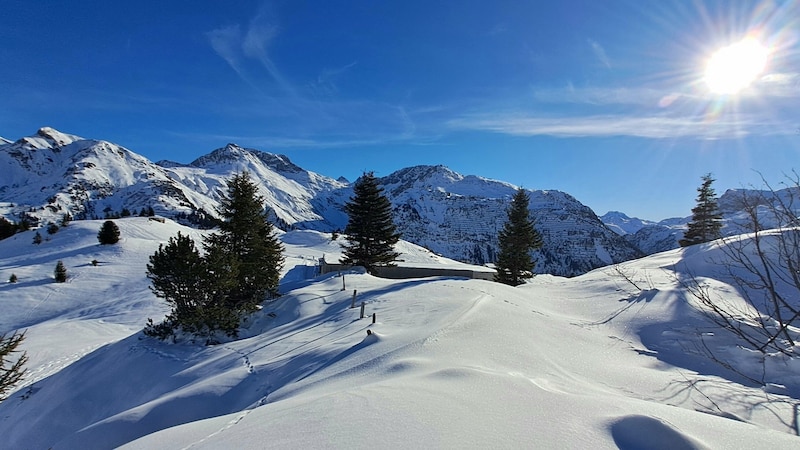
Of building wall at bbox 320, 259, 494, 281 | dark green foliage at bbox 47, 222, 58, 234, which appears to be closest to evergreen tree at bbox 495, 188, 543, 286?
building wall at bbox 320, 259, 494, 281

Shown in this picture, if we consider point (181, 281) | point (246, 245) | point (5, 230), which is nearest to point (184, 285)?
point (181, 281)

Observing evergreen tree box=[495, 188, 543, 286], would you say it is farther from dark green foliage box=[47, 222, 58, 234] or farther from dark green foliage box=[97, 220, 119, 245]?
dark green foliage box=[47, 222, 58, 234]

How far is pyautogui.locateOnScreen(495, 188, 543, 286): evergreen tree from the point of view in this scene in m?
28.6

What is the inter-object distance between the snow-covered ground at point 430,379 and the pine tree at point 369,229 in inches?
233

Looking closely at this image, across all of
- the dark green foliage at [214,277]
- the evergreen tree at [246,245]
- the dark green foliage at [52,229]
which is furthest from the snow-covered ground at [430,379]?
the dark green foliage at [52,229]

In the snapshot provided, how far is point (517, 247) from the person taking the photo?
28969 mm

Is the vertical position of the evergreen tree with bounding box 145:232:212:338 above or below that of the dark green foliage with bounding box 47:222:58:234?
below

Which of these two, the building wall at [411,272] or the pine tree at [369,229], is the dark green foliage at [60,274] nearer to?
the building wall at [411,272]

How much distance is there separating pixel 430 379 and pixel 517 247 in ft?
82.0

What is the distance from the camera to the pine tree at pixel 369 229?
2870 cm

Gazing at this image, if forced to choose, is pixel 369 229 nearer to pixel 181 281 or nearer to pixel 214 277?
pixel 214 277

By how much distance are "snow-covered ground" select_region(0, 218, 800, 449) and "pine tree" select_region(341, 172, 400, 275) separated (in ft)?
19.4

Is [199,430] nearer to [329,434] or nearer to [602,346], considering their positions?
[329,434]

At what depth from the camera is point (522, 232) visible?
29.2 m
